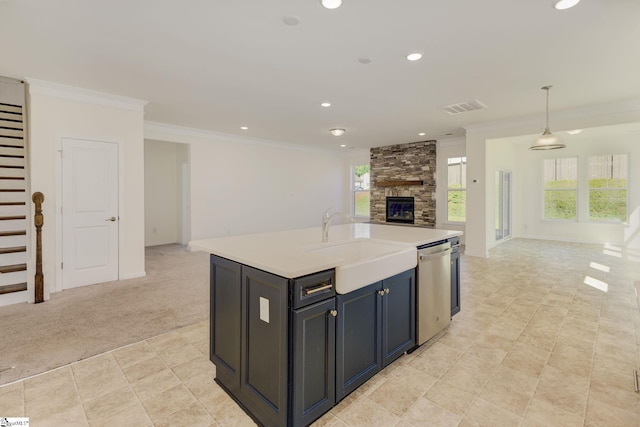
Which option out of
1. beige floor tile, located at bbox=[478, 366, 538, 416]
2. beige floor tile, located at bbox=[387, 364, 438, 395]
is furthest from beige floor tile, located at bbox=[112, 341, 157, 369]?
beige floor tile, located at bbox=[478, 366, 538, 416]

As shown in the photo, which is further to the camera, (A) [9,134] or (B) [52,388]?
(A) [9,134]

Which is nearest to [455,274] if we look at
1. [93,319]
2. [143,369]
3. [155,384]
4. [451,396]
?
[451,396]

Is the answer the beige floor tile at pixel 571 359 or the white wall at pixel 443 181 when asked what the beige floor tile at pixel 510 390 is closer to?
the beige floor tile at pixel 571 359

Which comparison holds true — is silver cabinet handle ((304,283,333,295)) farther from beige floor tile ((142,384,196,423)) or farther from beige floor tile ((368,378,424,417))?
beige floor tile ((142,384,196,423))

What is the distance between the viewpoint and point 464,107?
15.9 feet

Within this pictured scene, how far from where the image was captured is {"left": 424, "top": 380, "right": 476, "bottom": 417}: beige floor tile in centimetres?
189

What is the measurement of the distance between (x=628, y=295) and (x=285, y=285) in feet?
15.8

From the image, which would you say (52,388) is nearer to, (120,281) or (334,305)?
(334,305)

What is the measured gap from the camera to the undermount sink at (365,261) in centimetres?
179

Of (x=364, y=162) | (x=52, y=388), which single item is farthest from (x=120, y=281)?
(x=364, y=162)

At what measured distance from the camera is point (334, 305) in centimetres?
176

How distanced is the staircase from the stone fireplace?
25.4 ft

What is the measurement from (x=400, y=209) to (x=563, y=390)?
689cm

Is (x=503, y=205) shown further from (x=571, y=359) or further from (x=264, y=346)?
(x=264, y=346)
